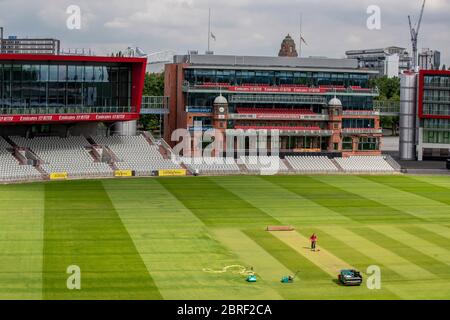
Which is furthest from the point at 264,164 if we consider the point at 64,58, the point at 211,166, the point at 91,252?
the point at 91,252

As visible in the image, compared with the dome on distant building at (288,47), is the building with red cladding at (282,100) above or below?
below

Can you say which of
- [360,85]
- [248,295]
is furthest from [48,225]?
[360,85]

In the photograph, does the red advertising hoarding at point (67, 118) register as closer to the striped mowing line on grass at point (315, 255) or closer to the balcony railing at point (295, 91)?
the balcony railing at point (295, 91)

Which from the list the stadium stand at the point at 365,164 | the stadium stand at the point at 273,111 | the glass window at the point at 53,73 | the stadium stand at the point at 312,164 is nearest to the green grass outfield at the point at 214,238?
the stadium stand at the point at 312,164

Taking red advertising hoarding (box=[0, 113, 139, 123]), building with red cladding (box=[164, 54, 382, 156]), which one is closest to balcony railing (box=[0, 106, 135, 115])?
red advertising hoarding (box=[0, 113, 139, 123])

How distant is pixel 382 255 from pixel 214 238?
1248 cm

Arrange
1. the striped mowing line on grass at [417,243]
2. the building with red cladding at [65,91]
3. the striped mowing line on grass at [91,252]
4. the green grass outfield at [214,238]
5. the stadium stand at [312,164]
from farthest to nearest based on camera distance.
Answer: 1. the stadium stand at [312,164]
2. the building with red cladding at [65,91]
3. the striped mowing line on grass at [417,243]
4. the green grass outfield at [214,238]
5. the striped mowing line on grass at [91,252]

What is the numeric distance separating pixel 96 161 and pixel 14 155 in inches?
377

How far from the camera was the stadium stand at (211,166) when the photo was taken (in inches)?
4171

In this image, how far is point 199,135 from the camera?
113562 millimetres

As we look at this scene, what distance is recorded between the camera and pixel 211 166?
10694 cm

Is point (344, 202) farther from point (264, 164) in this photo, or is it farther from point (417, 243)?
point (264, 164)

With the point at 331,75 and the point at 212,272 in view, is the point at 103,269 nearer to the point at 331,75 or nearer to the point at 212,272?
the point at 212,272

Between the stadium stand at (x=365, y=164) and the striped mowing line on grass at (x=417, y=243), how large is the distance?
43846 mm
